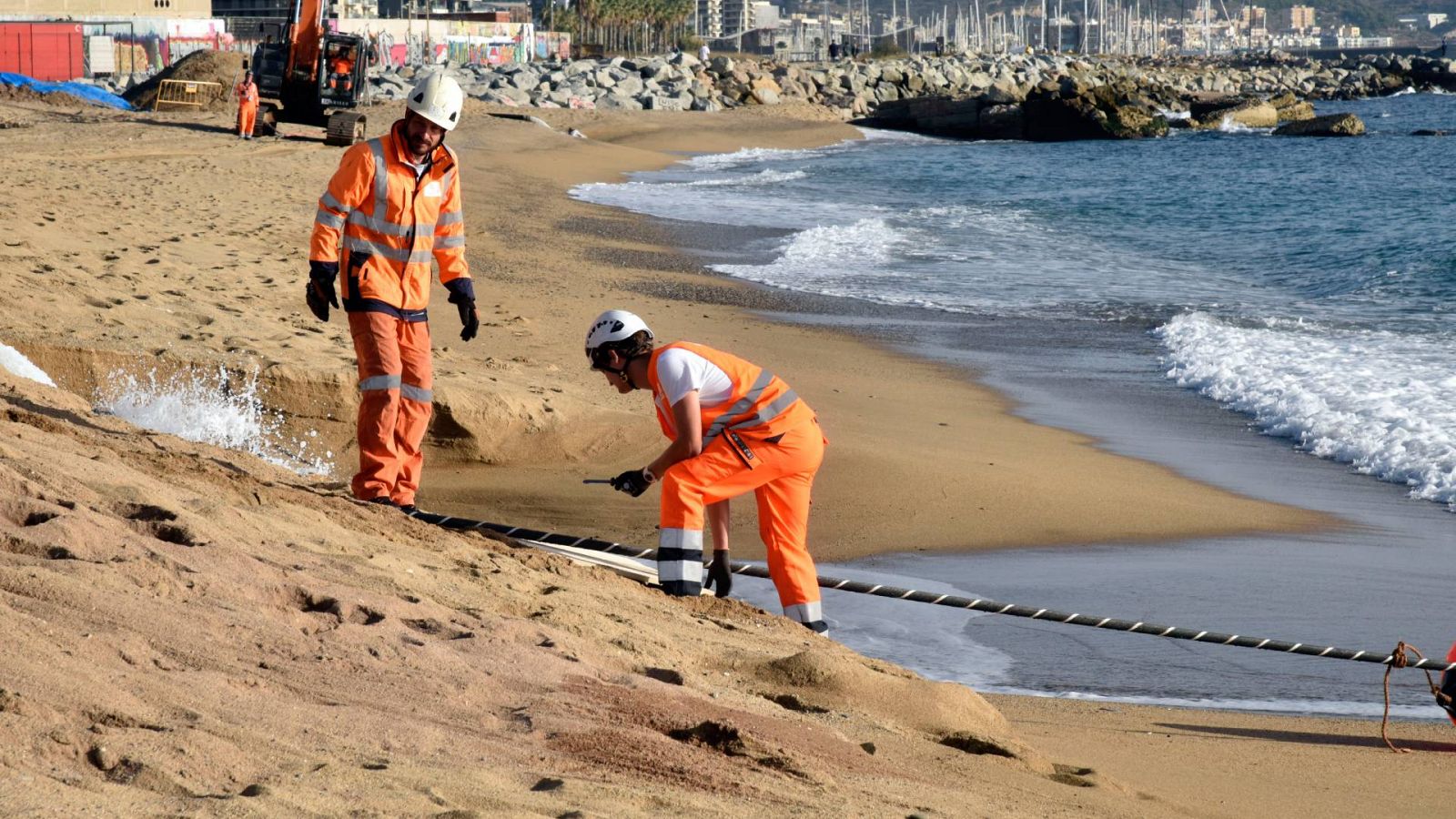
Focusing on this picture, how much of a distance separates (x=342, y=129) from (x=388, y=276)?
2078 cm

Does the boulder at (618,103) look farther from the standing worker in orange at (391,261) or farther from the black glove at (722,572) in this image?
the black glove at (722,572)

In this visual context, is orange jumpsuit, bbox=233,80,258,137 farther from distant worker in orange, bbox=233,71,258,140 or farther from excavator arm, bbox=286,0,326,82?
excavator arm, bbox=286,0,326,82

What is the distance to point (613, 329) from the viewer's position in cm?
496

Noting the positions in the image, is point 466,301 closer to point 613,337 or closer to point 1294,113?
point 613,337

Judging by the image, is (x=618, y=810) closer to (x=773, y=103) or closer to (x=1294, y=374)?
(x=1294, y=374)

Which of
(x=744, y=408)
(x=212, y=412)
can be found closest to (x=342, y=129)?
(x=212, y=412)

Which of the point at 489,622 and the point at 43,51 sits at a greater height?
the point at 43,51

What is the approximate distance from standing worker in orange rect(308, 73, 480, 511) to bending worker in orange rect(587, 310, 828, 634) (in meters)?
1.27

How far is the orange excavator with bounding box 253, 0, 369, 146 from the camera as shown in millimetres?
25078

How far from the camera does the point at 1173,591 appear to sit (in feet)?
21.1

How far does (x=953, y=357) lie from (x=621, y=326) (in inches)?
284

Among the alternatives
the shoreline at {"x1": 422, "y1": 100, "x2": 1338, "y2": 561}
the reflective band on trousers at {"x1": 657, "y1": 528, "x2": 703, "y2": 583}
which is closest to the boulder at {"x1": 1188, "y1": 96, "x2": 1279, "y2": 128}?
the shoreline at {"x1": 422, "y1": 100, "x2": 1338, "y2": 561}

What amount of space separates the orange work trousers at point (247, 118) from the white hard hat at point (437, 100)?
854 inches

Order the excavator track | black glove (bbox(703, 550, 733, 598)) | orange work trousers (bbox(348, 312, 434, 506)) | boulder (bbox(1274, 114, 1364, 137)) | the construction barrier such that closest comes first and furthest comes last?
black glove (bbox(703, 550, 733, 598)) < orange work trousers (bbox(348, 312, 434, 506)) < the excavator track < the construction barrier < boulder (bbox(1274, 114, 1364, 137))
